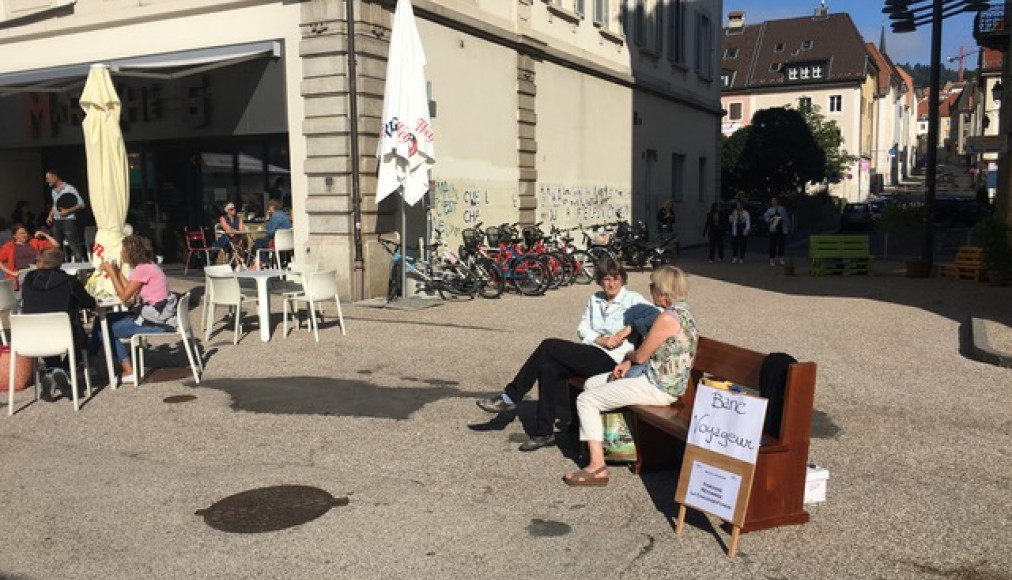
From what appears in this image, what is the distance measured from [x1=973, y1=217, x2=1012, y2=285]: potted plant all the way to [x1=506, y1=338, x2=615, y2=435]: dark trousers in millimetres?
12015

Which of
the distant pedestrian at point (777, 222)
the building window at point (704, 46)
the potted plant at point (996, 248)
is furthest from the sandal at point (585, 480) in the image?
the building window at point (704, 46)

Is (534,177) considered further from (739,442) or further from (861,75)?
(861,75)

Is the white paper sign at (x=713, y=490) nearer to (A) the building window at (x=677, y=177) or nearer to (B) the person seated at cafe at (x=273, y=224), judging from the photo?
(B) the person seated at cafe at (x=273, y=224)

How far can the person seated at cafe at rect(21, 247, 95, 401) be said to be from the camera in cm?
739

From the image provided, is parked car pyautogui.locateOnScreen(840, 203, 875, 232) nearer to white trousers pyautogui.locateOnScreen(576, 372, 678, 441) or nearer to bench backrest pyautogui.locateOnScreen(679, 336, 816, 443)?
bench backrest pyautogui.locateOnScreen(679, 336, 816, 443)

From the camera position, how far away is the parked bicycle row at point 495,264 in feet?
46.9

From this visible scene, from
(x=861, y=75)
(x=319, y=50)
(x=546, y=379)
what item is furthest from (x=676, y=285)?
(x=861, y=75)

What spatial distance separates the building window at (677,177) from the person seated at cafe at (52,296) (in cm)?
2363

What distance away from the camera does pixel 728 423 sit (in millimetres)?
4344

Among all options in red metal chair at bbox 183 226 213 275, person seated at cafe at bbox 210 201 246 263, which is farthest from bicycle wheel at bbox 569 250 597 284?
red metal chair at bbox 183 226 213 275

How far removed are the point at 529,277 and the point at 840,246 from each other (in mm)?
7616

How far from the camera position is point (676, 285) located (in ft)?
17.7

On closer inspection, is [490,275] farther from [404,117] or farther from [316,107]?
[316,107]

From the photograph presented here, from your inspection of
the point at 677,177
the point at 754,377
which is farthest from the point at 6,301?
the point at 677,177
